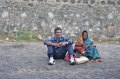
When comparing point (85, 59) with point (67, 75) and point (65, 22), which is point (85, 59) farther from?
point (65, 22)

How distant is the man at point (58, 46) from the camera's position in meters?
7.77

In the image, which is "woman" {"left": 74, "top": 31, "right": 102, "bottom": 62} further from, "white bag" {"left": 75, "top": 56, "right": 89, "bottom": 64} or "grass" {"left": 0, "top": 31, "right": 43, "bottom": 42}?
"grass" {"left": 0, "top": 31, "right": 43, "bottom": 42}

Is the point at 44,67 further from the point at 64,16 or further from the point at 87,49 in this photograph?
the point at 64,16

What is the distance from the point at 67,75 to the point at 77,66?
911 mm

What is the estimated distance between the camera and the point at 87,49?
8.11 meters

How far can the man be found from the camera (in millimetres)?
7773

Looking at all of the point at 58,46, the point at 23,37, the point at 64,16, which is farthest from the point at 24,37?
the point at 58,46

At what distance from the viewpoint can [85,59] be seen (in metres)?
7.76

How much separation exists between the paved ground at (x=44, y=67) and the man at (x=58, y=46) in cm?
21

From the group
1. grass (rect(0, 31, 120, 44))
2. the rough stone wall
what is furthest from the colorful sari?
the rough stone wall

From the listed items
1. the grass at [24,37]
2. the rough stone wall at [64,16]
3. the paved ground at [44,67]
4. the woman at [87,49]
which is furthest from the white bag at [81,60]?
the rough stone wall at [64,16]

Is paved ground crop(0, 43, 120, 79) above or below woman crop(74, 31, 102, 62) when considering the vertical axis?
below

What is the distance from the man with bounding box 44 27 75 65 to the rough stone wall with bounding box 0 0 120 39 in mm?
3540

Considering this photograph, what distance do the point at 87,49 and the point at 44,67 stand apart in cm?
140
